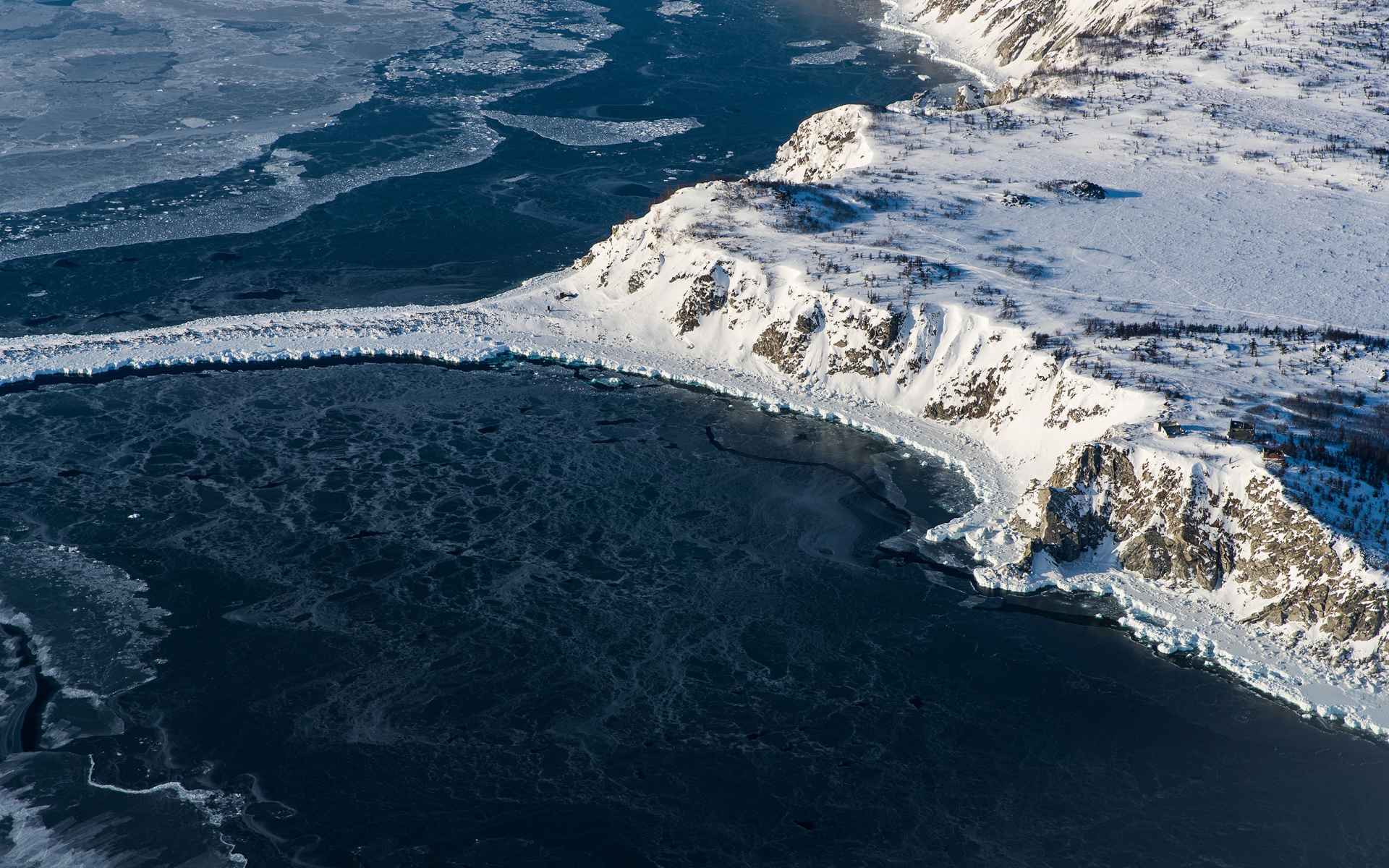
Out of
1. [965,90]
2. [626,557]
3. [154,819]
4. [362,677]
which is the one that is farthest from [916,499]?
[965,90]

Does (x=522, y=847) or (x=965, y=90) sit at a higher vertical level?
(x=965, y=90)

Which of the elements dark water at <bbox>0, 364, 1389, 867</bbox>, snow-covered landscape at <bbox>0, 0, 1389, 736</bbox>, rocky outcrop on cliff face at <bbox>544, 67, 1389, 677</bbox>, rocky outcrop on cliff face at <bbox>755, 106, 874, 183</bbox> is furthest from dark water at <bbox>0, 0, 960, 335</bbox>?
dark water at <bbox>0, 364, 1389, 867</bbox>

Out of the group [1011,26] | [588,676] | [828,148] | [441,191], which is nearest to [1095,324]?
[828,148]

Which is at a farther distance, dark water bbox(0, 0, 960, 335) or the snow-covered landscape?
dark water bbox(0, 0, 960, 335)

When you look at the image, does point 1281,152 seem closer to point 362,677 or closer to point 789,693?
point 789,693

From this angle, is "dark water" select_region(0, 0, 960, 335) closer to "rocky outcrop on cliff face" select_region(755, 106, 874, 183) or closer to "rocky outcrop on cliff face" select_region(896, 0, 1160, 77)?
"rocky outcrop on cliff face" select_region(896, 0, 1160, 77)

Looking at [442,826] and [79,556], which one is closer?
[442,826]

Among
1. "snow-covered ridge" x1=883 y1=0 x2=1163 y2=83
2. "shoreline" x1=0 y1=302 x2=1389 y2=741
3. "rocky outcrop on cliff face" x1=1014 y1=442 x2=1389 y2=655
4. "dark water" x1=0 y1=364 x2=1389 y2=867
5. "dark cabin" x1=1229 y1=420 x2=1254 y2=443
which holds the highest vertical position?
"snow-covered ridge" x1=883 y1=0 x2=1163 y2=83

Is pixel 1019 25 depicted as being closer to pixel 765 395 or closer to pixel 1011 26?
pixel 1011 26
